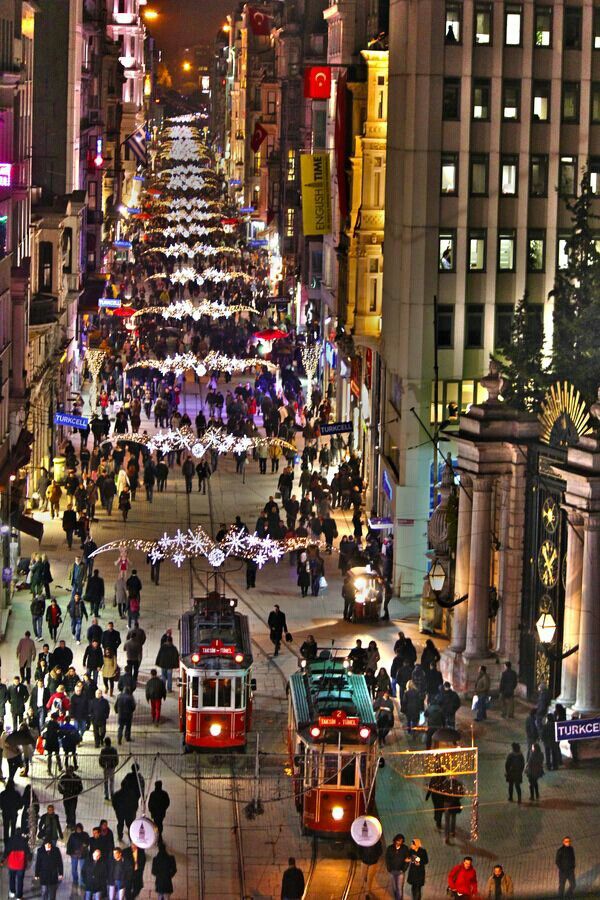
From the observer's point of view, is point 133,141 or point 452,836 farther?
point 133,141

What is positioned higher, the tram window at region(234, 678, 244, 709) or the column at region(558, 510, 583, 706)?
the column at region(558, 510, 583, 706)

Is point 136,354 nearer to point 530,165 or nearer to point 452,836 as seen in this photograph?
point 530,165

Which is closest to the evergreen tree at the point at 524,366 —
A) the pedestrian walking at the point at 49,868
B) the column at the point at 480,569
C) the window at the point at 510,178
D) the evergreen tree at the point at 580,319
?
the evergreen tree at the point at 580,319

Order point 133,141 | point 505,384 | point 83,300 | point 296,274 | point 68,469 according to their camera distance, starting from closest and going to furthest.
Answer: point 505,384 < point 68,469 < point 83,300 < point 296,274 < point 133,141

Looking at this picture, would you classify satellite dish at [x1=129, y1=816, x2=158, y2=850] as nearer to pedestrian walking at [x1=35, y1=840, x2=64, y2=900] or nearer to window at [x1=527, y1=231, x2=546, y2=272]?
pedestrian walking at [x1=35, y1=840, x2=64, y2=900]

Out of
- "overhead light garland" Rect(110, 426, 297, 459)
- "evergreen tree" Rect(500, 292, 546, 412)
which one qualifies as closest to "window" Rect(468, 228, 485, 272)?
"evergreen tree" Rect(500, 292, 546, 412)

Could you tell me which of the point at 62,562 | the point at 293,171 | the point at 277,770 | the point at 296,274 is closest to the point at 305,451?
the point at 62,562

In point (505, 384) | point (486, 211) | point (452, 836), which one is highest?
point (486, 211)

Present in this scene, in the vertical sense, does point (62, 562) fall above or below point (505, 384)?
below
